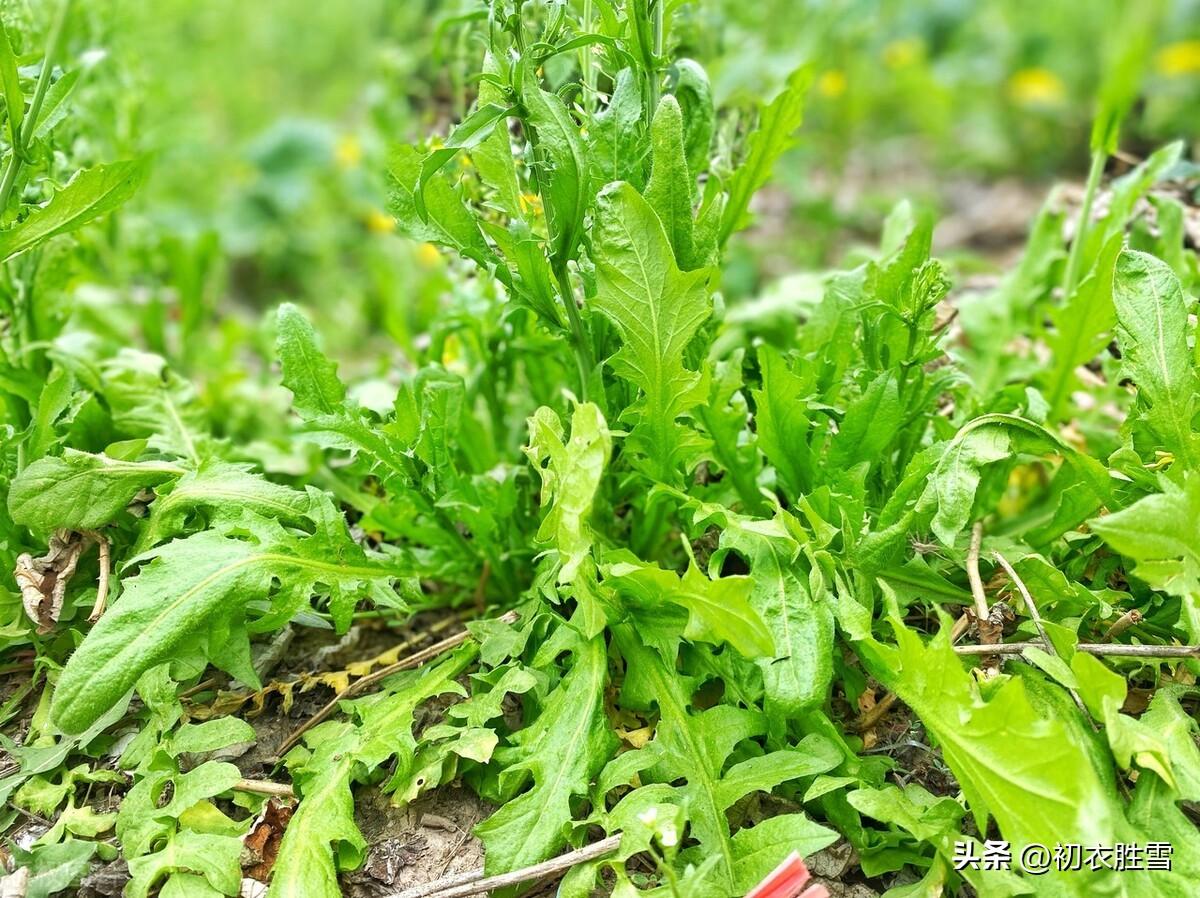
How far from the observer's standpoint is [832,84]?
14.8ft

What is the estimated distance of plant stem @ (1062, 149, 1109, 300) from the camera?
200 centimetres

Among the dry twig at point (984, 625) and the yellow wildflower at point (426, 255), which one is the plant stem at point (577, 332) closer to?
the dry twig at point (984, 625)

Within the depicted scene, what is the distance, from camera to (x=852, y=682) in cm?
150

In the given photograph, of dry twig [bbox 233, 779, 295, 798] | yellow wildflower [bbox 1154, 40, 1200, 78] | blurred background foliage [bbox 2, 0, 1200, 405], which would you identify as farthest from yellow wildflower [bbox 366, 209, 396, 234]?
yellow wildflower [bbox 1154, 40, 1200, 78]

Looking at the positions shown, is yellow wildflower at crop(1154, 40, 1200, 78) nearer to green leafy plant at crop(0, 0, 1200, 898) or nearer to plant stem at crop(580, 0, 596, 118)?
green leafy plant at crop(0, 0, 1200, 898)

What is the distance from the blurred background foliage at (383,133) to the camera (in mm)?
2689

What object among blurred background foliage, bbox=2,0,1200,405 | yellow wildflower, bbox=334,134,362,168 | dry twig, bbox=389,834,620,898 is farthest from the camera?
yellow wildflower, bbox=334,134,362,168

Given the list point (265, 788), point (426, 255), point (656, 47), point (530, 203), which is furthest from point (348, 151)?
point (265, 788)

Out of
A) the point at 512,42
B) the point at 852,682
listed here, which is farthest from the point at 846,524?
the point at 512,42

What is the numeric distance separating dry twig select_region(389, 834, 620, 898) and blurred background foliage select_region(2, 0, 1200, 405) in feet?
3.75

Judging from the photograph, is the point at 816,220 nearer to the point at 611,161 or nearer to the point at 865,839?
the point at 611,161

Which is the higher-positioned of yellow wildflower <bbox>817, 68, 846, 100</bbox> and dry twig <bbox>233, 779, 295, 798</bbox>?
yellow wildflower <bbox>817, 68, 846, 100</bbox>

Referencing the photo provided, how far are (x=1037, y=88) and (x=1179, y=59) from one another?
2.24ft

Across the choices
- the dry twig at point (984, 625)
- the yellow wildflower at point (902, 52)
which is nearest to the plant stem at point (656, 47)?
the dry twig at point (984, 625)
